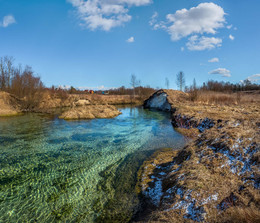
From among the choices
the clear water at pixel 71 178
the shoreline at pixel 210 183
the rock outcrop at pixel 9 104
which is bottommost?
the clear water at pixel 71 178

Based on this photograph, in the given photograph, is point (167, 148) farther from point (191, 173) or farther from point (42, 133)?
point (42, 133)

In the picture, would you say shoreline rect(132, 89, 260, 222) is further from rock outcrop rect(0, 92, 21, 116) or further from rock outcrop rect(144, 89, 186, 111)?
rock outcrop rect(144, 89, 186, 111)

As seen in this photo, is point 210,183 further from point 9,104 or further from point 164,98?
point 9,104

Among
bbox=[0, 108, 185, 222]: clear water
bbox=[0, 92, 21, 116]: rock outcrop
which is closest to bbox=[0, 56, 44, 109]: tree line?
bbox=[0, 92, 21, 116]: rock outcrop

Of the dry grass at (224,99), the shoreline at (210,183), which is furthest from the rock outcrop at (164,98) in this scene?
the shoreline at (210,183)

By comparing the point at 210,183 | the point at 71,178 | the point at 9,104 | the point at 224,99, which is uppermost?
the point at 224,99

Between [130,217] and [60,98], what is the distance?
106 ft

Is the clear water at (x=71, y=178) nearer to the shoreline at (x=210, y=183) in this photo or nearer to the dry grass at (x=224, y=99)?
the shoreline at (x=210, y=183)

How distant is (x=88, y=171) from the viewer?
5410 mm

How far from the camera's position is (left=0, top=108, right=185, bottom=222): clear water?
352 centimetres

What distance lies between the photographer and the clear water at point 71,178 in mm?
3523

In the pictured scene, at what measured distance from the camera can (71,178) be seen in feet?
16.2

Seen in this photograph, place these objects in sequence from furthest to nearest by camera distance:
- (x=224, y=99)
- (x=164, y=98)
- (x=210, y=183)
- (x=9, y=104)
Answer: (x=164, y=98), (x=9, y=104), (x=224, y=99), (x=210, y=183)

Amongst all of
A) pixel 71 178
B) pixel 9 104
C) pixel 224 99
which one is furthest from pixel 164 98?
pixel 71 178
